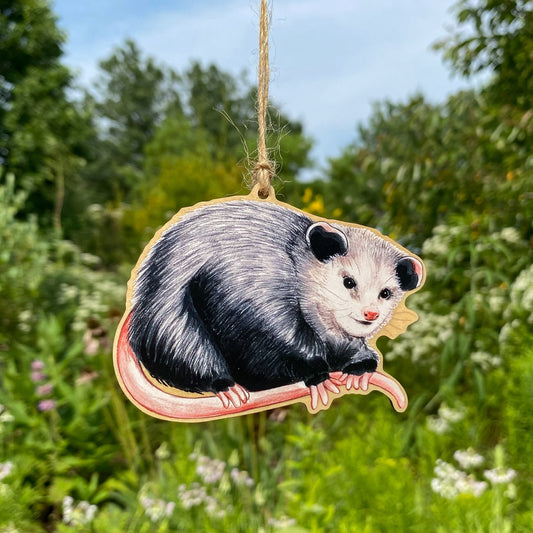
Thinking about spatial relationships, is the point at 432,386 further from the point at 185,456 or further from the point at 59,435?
the point at 59,435

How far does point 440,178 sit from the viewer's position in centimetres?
230

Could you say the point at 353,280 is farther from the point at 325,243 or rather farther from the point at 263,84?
the point at 263,84

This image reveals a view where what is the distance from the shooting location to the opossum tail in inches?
24.2

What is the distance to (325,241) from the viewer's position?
0.63 meters

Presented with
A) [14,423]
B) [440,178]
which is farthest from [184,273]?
[440,178]

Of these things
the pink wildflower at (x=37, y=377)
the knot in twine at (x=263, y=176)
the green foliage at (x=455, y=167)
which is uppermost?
→ the green foliage at (x=455, y=167)

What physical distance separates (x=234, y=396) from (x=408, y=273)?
0.25 meters

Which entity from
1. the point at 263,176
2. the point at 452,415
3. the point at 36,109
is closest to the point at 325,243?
the point at 263,176

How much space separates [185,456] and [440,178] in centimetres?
153

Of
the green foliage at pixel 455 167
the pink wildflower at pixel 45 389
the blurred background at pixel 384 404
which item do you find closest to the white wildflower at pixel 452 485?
the blurred background at pixel 384 404

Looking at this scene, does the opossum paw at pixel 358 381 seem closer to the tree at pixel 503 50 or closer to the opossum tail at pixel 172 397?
the opossum tail at pixel 172 397

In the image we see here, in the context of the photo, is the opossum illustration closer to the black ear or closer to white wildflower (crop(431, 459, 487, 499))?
the black ear

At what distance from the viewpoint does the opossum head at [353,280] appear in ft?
2.06

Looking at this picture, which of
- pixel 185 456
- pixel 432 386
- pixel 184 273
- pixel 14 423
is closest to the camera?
pixel 184 273
